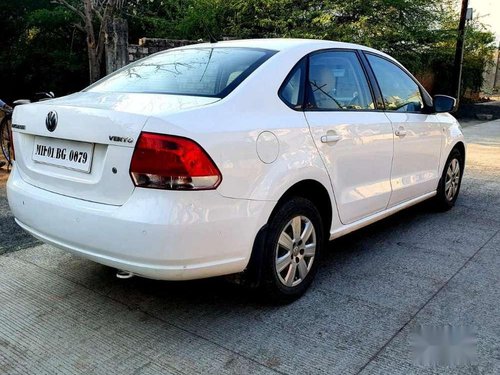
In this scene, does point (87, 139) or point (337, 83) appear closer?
point (87, 139)

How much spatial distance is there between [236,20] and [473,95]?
39.4 feet

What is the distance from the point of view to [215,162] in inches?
107

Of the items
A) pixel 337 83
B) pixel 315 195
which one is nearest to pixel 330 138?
pixel 315 195

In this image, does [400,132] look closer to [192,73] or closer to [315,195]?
[315,195]

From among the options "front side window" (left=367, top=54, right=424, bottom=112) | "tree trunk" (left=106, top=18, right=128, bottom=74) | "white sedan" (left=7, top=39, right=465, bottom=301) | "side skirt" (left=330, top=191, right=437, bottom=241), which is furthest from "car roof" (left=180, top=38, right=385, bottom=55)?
"tree trunk" (left=106, top=18, right=128, bottom=74)

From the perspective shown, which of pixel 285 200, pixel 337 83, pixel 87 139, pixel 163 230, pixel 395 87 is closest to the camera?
pixel 163 230

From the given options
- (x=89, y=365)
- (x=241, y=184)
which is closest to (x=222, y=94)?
(x=241, y=184)

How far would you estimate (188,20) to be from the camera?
12445 millimetres

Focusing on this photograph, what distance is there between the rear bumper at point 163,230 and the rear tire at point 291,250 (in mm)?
165

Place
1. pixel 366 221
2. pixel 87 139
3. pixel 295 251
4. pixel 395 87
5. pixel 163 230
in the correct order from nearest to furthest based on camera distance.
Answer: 1. pixel 163 230
2. pixel 87 139
3. pixel 295 251
4. pixel 366 221
5. pixel 395 87

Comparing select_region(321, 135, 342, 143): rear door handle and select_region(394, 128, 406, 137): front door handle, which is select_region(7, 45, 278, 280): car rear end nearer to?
select_region(321, 135, 342, 143): rear door handle

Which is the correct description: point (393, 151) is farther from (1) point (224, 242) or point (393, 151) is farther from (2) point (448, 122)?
(1) point (224, 242)

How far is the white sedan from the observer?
8.72ft

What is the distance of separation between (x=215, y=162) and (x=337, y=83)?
4.93 feet
